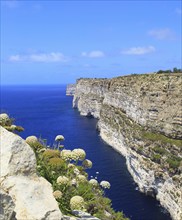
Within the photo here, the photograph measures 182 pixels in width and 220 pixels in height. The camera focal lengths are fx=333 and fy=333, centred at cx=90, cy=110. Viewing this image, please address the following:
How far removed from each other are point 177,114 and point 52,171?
64.1 m

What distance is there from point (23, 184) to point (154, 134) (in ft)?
234

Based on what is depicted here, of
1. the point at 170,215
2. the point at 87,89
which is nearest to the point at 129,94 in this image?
the point at 170,215

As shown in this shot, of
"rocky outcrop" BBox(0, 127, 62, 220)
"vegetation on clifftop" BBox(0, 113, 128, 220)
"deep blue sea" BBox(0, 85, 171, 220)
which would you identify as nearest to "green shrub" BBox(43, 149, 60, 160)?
"vegetation on clifftop" BBox(0, 113, 128, 220)

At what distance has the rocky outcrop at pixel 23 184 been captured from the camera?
A: 26.1 feet

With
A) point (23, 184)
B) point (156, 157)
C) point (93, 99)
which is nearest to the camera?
point (23, 184)

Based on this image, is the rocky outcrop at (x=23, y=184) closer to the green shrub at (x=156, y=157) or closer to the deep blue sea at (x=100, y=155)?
the deep blue sea at (x=100, y=155)

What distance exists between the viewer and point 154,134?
7775 centimetres

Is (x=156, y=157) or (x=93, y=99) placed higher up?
(x=93, y=99)

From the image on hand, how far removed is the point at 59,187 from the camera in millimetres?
10969

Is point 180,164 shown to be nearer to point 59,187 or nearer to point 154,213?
point 154,213

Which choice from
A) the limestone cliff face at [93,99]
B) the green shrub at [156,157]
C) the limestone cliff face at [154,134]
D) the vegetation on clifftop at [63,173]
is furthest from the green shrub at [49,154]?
the limestone cliff face at [93,99]

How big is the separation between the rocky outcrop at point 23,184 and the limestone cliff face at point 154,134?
52.6 meters

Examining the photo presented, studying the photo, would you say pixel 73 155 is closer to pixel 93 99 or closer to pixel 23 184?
pixel 23 184

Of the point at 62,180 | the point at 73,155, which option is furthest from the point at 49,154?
the point at 62,180
